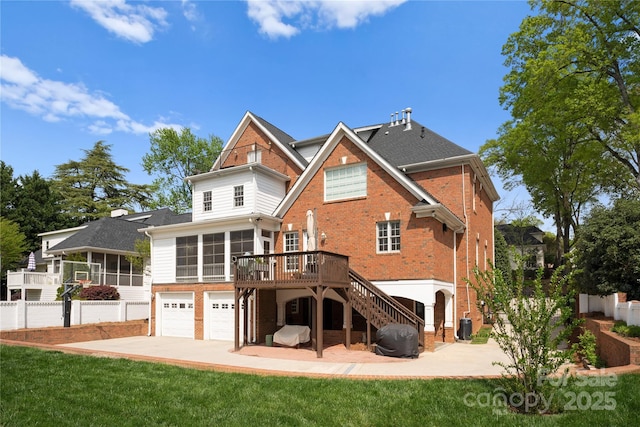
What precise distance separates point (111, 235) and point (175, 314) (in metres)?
13.6

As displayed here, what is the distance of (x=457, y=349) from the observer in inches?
A: 640

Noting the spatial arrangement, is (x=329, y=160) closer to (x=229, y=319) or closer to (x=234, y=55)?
(x=234, y=55)

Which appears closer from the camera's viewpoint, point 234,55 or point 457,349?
point 234,55

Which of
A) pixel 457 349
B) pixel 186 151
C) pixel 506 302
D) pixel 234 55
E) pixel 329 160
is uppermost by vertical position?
pixel 186 151

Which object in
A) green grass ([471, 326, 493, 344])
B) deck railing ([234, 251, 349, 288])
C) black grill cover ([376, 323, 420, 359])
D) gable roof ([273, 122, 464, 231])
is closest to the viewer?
black grill cover ([376, 323, 420, 359])

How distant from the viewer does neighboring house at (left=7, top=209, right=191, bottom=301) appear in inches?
1144

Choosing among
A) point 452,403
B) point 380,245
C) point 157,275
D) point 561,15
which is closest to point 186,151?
point 157,275

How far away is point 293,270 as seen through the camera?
17.5m

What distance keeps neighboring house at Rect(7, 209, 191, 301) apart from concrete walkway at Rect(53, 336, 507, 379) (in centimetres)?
1253

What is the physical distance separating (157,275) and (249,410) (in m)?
16.8

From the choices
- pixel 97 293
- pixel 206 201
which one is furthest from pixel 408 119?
pixel 97 293

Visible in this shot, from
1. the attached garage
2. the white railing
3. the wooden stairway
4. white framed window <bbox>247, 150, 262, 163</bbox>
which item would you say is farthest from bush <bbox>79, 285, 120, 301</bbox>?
the wooden stairway

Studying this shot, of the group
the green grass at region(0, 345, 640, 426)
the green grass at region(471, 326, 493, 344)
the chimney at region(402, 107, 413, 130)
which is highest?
the chimney at region(402, 107, 413, 130)

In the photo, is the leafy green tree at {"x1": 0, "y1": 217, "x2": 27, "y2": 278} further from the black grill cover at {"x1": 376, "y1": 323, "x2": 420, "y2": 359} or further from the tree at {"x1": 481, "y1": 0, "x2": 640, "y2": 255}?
the tree at {"x1": 481, "y1": 0, "x2": 640, "y2": 255}
